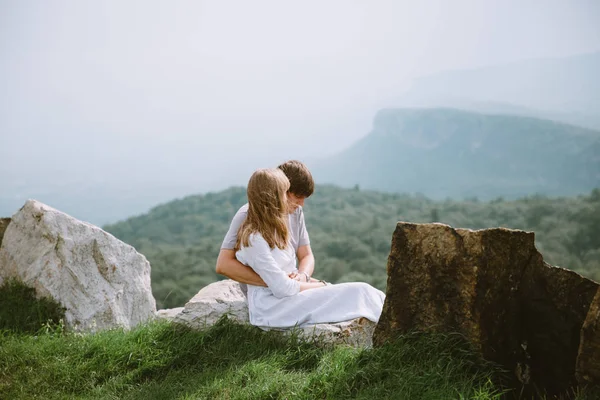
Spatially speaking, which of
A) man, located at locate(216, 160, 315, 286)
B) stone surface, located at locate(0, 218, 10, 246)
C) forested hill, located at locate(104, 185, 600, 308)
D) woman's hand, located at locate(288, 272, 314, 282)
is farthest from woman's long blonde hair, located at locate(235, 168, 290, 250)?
forested hill, located at locate(104, 185, 600, 308)

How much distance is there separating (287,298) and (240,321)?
0.54 meters

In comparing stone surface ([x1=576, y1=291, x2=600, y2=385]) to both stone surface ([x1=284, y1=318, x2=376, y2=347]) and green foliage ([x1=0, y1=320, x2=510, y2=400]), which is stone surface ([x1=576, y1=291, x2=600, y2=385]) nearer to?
green foliage ([x1=0, y1=320, x2=510, y2=400])

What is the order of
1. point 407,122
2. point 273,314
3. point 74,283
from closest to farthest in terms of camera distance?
point 273,314
point 74,283
point 407,122

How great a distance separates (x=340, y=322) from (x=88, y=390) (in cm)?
226

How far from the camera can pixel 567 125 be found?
7962 centimetres

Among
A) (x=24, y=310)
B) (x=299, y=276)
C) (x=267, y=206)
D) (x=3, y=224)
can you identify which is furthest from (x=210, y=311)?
(x=3, y=224)

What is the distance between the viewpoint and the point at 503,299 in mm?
4215

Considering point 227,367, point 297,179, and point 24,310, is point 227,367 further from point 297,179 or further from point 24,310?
point 24,310

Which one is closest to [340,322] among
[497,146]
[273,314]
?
[273,314]

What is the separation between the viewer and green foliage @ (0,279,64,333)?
19.3 feet

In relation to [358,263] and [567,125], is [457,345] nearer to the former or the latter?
[358,263]

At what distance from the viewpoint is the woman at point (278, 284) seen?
190 inches

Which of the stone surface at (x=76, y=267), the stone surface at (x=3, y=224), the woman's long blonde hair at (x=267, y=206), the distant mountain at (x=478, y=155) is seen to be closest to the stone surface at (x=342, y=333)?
the woman's long blonde hair at (x=267, y=206)

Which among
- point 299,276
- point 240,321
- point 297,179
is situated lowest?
point 240,321
